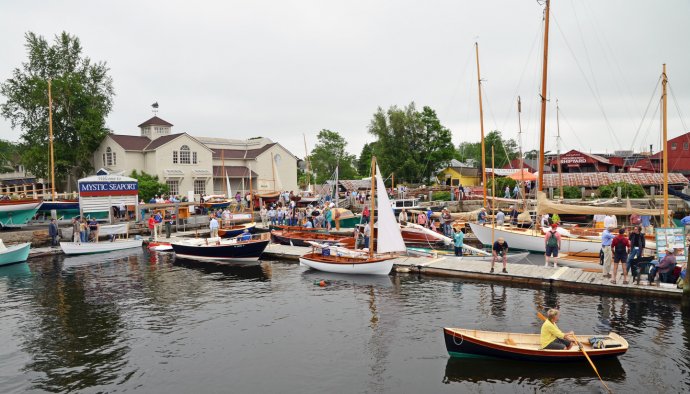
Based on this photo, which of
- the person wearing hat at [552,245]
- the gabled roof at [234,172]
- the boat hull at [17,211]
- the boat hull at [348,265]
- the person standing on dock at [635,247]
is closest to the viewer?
the person standing on dock at [635,247]

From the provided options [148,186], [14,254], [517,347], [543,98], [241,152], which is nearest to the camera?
[517,347]

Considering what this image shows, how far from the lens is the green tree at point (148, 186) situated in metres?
51.8

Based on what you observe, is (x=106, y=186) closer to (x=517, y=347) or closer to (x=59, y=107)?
(x=59, y=107)

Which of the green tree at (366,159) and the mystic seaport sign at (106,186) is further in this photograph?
the green tree at (366,159)

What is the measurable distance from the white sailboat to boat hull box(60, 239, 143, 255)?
17799 mm

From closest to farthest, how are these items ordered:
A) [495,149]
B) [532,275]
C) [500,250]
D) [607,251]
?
1. [607,251]
2. [532,275]
3. [500,250]
4. [495,149]

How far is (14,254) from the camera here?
100ft

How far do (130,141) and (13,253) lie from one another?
28.5 m

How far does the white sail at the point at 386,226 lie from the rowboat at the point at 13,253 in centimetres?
2370

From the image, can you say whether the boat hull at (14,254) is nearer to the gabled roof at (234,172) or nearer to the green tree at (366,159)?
the gabled roof at (234,172)

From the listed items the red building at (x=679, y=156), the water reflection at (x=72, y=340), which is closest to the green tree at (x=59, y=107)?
the water reflection at (x=72, y=340)

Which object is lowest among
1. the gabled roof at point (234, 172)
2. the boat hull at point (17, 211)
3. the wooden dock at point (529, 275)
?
the wooden dock at point (529, 275)

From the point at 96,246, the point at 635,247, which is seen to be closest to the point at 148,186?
the point at 96,246

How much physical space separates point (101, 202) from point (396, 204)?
2699cm
